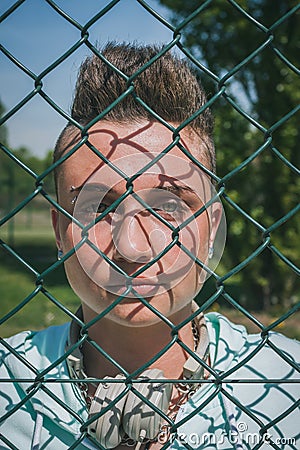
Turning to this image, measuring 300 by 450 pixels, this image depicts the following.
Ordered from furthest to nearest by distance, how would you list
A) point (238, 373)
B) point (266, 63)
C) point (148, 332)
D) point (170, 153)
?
1. point (266, 63)
2. point (238, 373)
3. point (148, 332)
4. point (170, 153)

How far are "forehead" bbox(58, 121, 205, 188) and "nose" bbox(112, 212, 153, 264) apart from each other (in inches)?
4.8

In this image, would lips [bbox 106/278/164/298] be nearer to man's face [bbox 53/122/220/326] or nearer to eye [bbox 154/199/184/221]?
man's face [bbox 53/122/220/326]

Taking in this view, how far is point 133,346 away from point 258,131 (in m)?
6.87

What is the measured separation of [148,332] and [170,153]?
0.58 metres

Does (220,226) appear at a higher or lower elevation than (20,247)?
lower

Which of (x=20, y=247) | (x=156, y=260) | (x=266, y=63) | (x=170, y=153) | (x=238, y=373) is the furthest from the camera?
(x=20, y=247)

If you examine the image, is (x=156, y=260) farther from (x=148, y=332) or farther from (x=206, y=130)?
Result: (x=206, y=130)

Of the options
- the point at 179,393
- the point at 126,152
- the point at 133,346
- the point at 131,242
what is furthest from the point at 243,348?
the point at 126,152

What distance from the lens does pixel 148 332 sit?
192 centimetres

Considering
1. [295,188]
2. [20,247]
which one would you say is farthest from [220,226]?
[20,247]

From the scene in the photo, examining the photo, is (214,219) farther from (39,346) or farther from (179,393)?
(39,346)

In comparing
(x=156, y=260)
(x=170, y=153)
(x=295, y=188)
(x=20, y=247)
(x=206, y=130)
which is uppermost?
(x=20, y=247)

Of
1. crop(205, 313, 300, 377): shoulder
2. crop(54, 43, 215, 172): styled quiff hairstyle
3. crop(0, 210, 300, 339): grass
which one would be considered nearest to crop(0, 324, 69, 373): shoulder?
crop(0, 210, 300, 339): grass

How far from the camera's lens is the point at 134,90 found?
1790 millimetres
